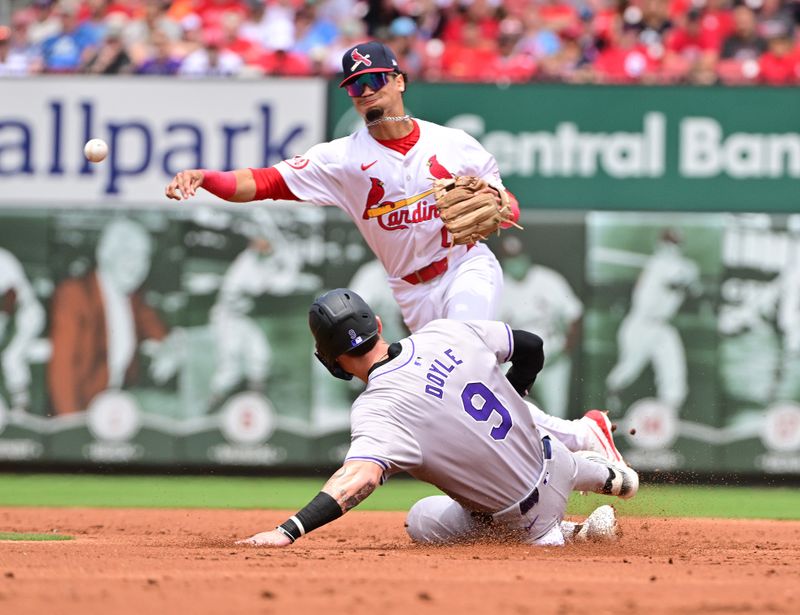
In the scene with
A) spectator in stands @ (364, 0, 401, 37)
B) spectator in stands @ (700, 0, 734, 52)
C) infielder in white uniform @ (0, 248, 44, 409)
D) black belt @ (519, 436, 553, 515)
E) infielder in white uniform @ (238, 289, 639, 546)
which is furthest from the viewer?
spectator in stands @ (364, 0, 401, 37)

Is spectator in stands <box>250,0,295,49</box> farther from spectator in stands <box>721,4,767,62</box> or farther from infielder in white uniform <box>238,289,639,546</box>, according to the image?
infielder in white uniform <box>238,289,639,546</box>

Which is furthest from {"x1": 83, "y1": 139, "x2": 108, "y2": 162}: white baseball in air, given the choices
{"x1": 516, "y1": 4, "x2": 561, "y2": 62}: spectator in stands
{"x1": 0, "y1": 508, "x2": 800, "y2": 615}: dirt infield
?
{"x1": 516, "y1": 4, "x2": 561, "y2": 62}: spectator in stands

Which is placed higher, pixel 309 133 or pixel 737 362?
pixel 309 133

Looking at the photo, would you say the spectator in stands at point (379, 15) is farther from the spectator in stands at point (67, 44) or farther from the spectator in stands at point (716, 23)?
the spectator in stands at point (716, 23)

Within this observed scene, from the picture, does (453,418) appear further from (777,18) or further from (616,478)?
(777,18)

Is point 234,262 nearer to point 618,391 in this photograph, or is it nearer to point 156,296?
point 156,296

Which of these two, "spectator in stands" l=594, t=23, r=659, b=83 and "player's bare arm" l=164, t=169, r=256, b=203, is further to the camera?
"spectator in stands" l=594, t=23, r=659, b=83

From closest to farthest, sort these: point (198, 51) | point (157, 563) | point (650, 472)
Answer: point (157, 563), point (650, 472), point (198, 51)

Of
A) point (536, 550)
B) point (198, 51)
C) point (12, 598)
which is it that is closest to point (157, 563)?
point (12, 598)
